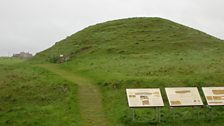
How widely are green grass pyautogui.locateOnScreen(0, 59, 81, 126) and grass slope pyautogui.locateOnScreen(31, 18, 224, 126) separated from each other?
2.32 meters

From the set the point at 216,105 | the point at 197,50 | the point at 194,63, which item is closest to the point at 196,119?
the point at 216,105

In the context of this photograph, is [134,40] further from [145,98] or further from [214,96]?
[145,98]

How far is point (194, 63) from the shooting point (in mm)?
34531

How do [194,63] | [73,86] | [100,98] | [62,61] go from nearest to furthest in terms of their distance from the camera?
[100,98]
[73,86]
[194,63]
[62,61]

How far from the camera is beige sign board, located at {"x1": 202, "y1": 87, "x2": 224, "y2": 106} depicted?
70.0ft

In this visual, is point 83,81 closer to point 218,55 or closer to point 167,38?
point 218,55

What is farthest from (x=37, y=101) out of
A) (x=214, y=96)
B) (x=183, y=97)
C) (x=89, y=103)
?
(x=214, y=96)

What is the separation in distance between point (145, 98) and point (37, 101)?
773 cm

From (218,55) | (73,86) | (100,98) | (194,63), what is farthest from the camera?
(218,55)

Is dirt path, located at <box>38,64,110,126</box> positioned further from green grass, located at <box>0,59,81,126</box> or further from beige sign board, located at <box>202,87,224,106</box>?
beige sign board, located at <box>202,87,224,106</box>

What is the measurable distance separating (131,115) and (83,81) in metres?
8.72

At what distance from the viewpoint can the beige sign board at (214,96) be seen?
70.0ft

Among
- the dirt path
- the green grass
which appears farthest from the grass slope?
the green grass

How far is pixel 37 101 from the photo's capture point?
82.6ft
